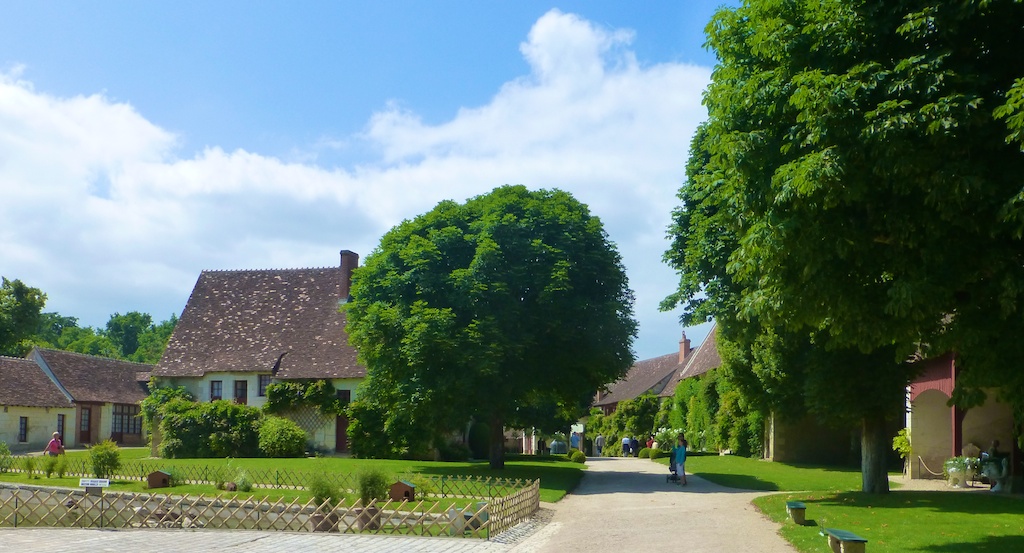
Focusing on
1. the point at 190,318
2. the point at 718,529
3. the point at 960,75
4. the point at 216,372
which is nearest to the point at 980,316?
the point at 960,75

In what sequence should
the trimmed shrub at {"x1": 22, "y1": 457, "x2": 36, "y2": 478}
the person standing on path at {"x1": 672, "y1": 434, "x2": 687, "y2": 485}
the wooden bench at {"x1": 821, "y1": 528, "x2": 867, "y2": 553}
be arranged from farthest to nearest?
the trimmed shrub at {"x1": 22, "y1": 457, "x2": 36, "y2": 478} → the person standing on path at {"x1": 672, "y1": 434, "x2": 687, "y2": 485} → the wooden bench at {"x1": 821, "y1": 528, "x2": 867, "y2": 553}

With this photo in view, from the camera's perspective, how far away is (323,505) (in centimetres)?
1877

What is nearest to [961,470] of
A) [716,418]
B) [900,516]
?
[900,516]

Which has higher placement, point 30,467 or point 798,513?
point 798,513

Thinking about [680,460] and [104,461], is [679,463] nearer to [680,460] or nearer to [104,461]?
[680,460]

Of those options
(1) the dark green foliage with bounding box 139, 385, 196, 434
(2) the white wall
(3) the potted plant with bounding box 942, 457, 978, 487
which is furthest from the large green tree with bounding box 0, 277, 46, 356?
(3) the potted plant with bounding box 942, 457, 978, 487

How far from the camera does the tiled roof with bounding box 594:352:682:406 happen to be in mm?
72938

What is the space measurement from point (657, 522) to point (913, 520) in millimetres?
5184

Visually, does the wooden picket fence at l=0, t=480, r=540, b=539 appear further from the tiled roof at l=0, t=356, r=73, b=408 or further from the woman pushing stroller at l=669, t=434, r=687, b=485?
the tiled roof at l=0, t=356, r=73, b=408

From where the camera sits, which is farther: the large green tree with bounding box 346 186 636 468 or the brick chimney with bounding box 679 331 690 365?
the brick chimney with bounding box 679 331 690 365

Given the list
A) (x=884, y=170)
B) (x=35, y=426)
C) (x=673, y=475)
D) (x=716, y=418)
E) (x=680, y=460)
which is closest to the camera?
(x=884, y=170)

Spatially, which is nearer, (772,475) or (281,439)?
(772,475)

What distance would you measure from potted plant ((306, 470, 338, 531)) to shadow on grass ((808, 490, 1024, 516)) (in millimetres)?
11705

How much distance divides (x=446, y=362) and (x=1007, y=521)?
16928 millimetres
